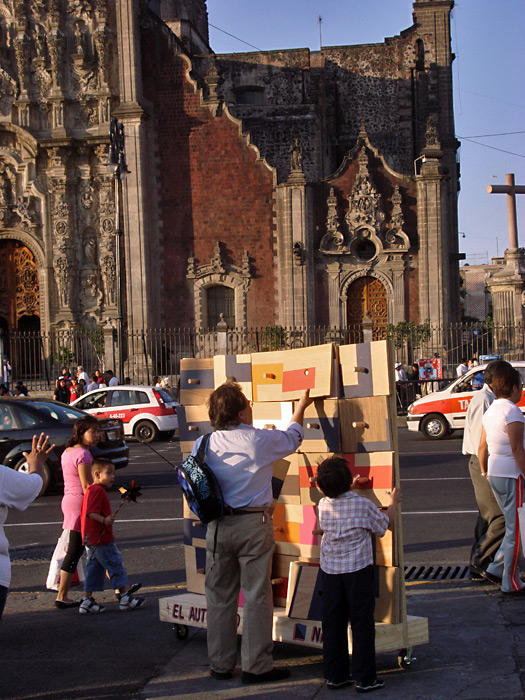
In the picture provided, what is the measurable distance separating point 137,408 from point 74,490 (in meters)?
14.3

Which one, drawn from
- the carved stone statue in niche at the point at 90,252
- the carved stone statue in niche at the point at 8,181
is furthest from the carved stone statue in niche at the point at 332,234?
the carved stone statue in niche at the point at 8,181

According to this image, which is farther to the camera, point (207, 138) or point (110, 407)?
point (207, 138)

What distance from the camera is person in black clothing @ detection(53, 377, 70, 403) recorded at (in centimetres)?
2783

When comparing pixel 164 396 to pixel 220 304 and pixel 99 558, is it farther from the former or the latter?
pixel 99 558

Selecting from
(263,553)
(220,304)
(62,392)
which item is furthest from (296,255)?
(263,553)

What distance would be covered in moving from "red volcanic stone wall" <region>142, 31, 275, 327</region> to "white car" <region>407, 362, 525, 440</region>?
1493 cm

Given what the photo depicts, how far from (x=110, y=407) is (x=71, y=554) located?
1480cm

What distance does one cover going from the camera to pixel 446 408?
1972 centimetres

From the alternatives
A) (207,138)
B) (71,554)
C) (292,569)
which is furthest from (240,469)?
(207,138)

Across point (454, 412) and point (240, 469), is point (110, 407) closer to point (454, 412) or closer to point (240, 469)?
point (454, 412)

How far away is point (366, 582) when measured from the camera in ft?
16.8

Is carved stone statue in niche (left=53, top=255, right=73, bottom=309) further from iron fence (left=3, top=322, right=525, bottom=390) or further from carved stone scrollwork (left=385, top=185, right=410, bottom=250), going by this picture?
carved stone scrollwork (left=385, top=185, right=410, bottom=250)

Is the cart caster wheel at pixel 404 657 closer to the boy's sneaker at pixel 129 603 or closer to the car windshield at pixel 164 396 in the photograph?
the boy's sneaker at pixel 129 603

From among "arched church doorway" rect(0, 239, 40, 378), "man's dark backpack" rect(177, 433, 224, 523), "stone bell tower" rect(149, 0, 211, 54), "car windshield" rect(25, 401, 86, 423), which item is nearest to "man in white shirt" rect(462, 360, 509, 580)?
"man's dark backpack" rect(177, 433, 224, 523)
